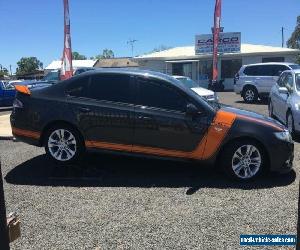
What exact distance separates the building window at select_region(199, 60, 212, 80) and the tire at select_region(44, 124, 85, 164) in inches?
1129

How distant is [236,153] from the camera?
6355mm

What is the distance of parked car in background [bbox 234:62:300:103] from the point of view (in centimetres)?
2042

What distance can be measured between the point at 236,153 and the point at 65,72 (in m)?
16.0

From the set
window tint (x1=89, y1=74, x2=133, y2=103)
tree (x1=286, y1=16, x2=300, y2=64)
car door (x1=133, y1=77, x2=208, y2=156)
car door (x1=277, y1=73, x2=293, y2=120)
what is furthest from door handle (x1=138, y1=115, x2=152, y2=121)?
tree (x1=286, y1=16, x2=300, y2=64)

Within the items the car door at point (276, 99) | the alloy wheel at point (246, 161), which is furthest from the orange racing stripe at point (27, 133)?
the car door at point (276, 99)

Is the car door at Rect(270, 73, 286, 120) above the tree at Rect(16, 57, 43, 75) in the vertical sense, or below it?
below

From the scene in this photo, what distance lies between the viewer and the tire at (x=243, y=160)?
250 inches

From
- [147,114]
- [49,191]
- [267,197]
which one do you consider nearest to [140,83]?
[147,114]

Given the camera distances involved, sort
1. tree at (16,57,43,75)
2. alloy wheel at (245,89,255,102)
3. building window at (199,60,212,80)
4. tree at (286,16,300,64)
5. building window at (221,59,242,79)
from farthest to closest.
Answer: tree at (16,57,43,75) → tree at (286,16,300,64) → building window at (199,60,212,80) → building window at (221,59,242,79) → alloy wheel at (245,89,255,102)

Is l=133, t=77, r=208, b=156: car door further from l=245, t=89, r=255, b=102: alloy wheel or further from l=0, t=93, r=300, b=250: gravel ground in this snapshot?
l=245, t=89, r=255, b=102: alloy wheel

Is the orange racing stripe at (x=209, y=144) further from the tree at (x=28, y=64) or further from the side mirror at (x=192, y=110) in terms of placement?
the tree at (x=28, y=64)

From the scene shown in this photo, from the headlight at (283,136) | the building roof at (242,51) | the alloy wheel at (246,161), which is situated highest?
the building roof at (242,51)

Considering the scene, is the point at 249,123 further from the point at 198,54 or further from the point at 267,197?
the point at 198,54

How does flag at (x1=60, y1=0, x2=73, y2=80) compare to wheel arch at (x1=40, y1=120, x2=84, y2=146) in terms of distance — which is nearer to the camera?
wheel arch at (x1=40, y1=120, x2=84, y2=146)
